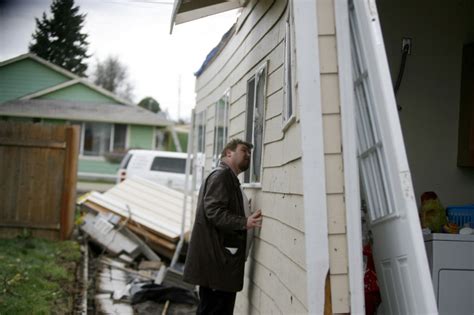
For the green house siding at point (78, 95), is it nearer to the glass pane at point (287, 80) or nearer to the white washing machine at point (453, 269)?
the glass pane at point (287, 80)

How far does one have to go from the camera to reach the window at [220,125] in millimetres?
8305

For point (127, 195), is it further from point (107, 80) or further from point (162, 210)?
point (107, 80)

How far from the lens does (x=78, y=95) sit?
24.4m

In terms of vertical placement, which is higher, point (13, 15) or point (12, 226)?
point (13, 15)

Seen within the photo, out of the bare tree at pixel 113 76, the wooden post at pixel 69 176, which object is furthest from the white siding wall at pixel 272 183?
the bare tree at pixel 113 76

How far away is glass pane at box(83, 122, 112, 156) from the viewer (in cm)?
2834

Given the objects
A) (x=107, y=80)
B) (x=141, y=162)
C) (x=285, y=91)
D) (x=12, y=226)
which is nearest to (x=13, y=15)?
(x=285, y=91)

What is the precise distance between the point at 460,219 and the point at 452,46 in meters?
1.45

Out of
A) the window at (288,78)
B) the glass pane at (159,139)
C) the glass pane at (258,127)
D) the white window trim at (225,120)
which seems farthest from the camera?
the glass pane at (159,139)

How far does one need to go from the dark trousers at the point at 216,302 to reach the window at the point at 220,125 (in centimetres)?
266

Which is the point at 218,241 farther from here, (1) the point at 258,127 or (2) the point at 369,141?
(2) the point at 369,141

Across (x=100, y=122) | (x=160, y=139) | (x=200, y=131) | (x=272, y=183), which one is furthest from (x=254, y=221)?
(x=160, y=139)

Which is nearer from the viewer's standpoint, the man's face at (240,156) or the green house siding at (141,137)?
the man's face at (240,156)

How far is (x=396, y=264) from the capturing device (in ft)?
12.0
